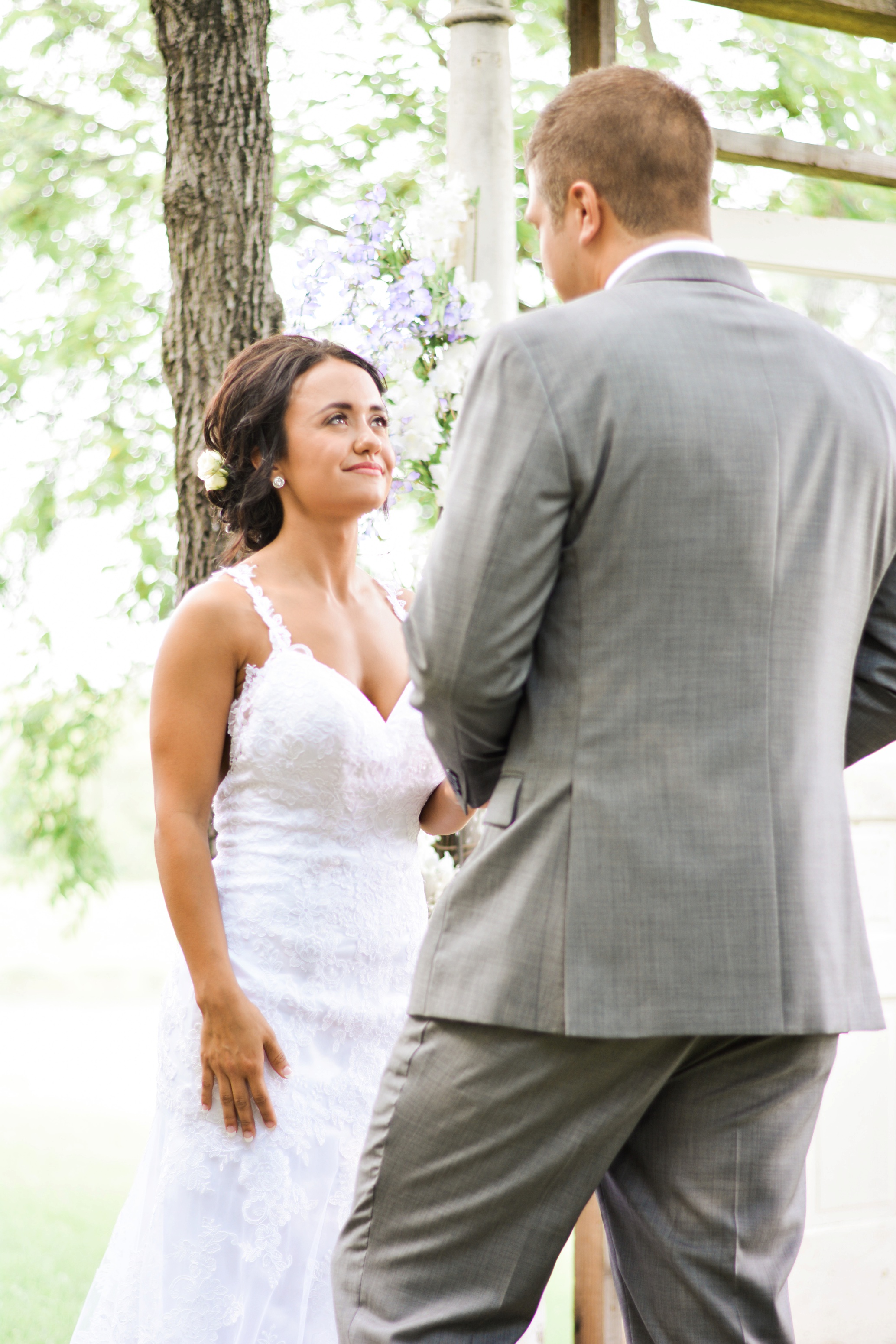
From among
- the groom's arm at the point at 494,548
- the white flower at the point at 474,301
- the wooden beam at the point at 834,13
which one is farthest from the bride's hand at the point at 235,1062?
the wooden beam at the point at 834,13

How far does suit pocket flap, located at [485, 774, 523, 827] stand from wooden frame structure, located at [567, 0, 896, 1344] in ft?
5.33

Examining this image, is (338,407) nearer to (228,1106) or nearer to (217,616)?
(217,616)

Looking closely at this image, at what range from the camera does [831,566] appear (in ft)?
3.90

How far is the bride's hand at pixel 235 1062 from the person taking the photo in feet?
5.55

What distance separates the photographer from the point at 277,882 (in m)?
1.79

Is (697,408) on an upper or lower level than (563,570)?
upper

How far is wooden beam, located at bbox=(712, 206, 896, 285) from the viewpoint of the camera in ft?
8.75

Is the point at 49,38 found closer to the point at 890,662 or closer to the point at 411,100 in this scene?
the point at 411,100

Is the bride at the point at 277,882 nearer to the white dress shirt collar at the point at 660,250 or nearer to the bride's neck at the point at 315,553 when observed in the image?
the bride's neck at the point at 315,553

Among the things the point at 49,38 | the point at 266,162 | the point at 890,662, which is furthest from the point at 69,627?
the point at 890,662

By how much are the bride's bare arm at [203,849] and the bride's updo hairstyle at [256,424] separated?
303 mm

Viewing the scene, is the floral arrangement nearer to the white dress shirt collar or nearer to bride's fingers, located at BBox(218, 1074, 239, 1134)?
the white dress shirt collar

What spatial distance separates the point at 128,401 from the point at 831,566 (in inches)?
171

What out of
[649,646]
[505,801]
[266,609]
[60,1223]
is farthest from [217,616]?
[60,1223]
